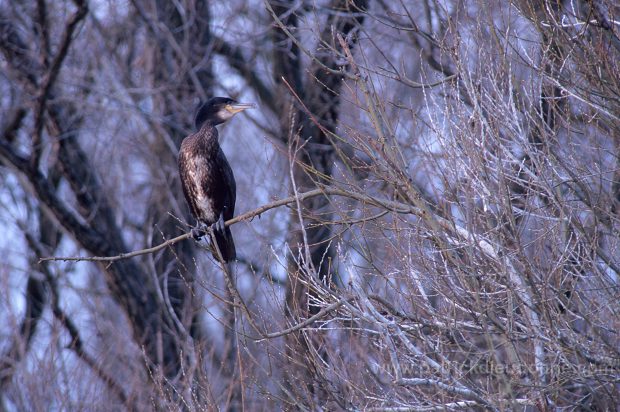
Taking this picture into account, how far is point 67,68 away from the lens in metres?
11.3

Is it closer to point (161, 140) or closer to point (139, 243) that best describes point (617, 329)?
point (161, 140)

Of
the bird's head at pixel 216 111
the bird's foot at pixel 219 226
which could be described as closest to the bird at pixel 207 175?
the bird's head at pixel 216 111

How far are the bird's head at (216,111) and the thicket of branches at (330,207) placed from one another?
0.48 m

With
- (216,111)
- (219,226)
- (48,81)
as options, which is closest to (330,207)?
(216,111)

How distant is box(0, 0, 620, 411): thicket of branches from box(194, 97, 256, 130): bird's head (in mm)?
481

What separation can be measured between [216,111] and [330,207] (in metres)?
1.84

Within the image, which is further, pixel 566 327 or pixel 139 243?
pixel 139 243

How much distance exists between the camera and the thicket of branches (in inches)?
167

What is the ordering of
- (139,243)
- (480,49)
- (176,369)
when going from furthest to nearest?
(139,243)
(176,369)
(480,49)

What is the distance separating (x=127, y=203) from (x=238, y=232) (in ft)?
8.10

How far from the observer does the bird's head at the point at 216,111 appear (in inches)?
290

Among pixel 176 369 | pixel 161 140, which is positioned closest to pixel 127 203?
pixel 161 140

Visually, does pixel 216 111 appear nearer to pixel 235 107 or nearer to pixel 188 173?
pixel 235 107

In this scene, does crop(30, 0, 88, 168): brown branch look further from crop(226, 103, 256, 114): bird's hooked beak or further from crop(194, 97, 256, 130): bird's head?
crop(226, 103, 256, 114): bird's hooked beak
